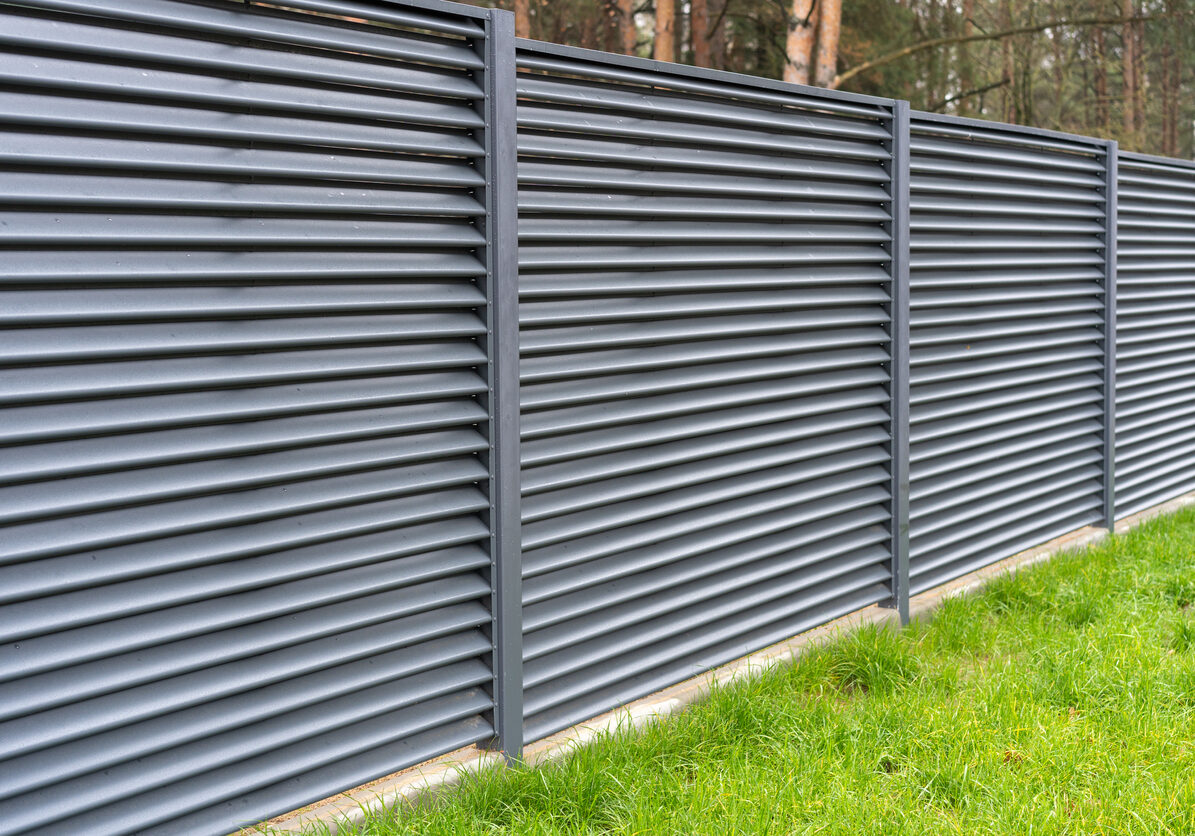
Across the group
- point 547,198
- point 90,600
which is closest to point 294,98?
point 547,198

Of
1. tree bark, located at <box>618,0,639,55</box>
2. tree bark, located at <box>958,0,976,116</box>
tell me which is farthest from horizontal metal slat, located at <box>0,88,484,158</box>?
tree bark, located at <box>958,0,976,116</box>

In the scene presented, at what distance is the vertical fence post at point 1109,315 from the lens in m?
6.36

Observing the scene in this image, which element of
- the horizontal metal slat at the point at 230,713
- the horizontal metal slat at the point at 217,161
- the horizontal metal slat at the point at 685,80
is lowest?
the horizontal metal slat at the point at 230,713

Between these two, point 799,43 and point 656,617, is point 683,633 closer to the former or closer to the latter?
point 656,617

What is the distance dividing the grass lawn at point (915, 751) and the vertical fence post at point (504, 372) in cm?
27

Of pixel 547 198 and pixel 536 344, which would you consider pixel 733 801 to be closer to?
pixel 536 344

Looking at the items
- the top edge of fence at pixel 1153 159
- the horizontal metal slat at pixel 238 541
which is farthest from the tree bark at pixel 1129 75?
the horizontal metal slat at pixel 238 541

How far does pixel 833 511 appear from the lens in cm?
455

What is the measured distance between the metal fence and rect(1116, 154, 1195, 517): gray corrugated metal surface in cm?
231

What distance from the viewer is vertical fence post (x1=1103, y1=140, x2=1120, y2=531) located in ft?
20.9

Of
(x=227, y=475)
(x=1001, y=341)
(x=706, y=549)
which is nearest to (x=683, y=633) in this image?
(x=706, y=549)

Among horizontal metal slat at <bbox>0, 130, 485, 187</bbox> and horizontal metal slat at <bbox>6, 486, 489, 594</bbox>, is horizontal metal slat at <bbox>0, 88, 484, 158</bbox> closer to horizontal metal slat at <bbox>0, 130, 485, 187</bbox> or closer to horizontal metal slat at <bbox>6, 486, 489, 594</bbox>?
horizontal metal slat at <bbox>0, 130, 485, 187</bbox>

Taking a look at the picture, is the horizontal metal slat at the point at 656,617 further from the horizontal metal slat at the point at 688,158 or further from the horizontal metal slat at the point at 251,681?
the horizontal metal slat at the point at 688,158

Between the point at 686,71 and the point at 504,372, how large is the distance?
134 centimetres
